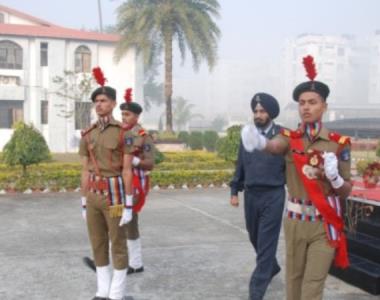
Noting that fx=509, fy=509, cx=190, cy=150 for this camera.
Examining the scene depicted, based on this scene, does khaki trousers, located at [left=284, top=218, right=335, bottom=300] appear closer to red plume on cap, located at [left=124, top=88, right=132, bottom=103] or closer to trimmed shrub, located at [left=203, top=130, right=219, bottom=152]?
red plume on cap, located at [left=124, top=88, right=132, bottom=103]

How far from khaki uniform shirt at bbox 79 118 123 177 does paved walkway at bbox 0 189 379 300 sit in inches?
46.8

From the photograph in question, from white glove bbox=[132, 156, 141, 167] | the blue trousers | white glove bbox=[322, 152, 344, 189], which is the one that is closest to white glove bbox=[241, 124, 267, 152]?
white glove bbox=[322, 152, 344, 189]

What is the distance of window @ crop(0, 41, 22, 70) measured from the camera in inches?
1062

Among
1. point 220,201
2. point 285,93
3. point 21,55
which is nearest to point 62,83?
point 21,55

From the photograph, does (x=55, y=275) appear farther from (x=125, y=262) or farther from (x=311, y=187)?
(x=311, y=187)

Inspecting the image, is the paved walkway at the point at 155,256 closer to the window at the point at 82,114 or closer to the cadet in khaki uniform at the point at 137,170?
the cadet in khaki uniform at the point at 137,170

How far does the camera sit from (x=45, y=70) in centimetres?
2766

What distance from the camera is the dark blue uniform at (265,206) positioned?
4152 millimetres

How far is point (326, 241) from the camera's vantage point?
3.13m

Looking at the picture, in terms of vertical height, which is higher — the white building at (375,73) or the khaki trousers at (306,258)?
the white building at (375,73)

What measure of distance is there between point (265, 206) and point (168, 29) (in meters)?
20.8

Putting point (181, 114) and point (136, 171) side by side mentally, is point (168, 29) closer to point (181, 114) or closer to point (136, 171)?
point (136, 171)

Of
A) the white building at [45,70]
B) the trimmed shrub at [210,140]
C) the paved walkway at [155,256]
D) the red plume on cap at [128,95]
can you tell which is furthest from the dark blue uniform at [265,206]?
the trimmed shrub at [210,140]

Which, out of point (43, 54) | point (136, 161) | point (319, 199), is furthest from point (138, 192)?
point (43, 54)
